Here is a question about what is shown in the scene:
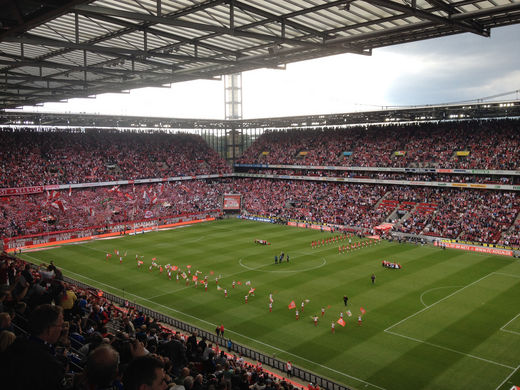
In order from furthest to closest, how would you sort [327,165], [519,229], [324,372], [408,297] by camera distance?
1. [327,165]
2. [519,229]
3. [408,297]
4. [324,372]

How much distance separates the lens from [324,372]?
20531mm

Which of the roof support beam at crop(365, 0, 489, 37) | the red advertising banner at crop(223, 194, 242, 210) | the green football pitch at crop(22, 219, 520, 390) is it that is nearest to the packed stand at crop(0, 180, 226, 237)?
the red advertising banner at crop(223, 194, 242, 210)

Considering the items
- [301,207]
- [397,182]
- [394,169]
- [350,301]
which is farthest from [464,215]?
[350,301]

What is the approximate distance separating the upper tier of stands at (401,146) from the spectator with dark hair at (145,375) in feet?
182

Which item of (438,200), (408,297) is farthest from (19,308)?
(438,200)

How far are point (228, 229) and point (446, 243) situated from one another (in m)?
26.5

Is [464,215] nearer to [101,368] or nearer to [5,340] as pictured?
[101,368]

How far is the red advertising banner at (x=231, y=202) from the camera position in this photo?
233 ft

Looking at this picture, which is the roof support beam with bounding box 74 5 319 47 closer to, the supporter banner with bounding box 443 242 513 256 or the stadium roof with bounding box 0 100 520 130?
the supporter banner with bounding box 443 242 513 256

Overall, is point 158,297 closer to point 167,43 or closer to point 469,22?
point 167,43

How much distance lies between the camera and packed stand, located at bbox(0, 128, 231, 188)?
5872 cm

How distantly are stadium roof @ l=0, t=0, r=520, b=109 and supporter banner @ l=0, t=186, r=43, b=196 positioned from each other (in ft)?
108

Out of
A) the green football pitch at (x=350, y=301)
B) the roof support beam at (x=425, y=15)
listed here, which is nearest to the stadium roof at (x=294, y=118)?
the green football pitch at (x=350, y=301)

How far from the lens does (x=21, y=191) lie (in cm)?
5459
